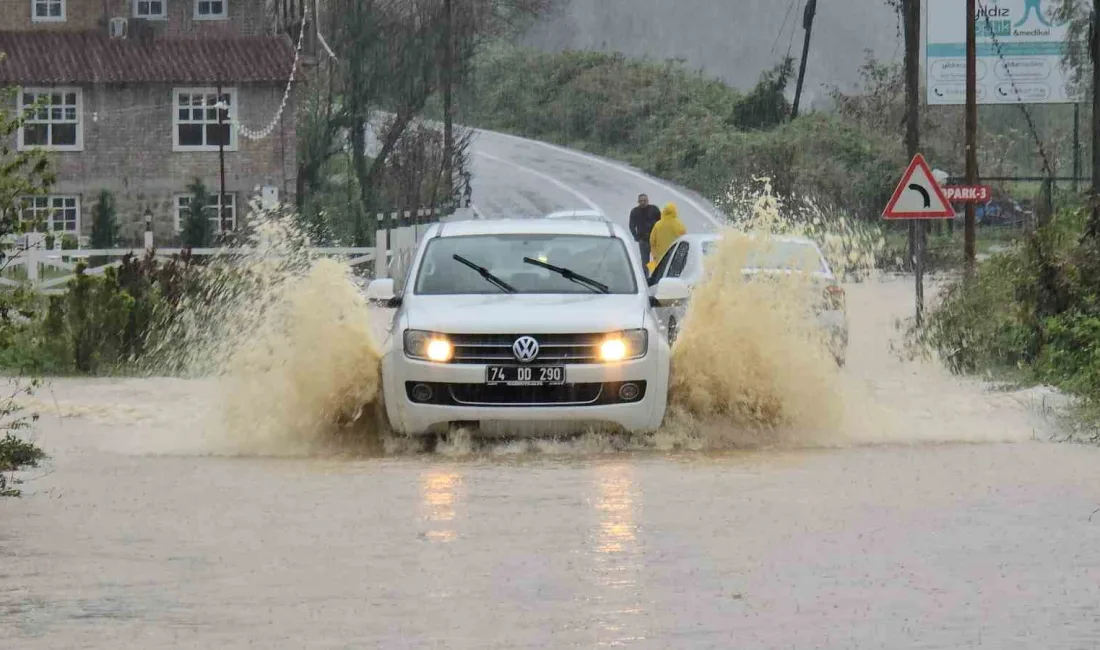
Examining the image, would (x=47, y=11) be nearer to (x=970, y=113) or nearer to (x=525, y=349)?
(x=970, y=113)

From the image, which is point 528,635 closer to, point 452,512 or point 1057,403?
point 452,512

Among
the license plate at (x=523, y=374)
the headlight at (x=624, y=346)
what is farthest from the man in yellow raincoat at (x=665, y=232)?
the license plate at (x=523, y=374)

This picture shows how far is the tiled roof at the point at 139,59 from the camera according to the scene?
62844mm

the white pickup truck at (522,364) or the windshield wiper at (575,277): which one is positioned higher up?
the windshield wiper at (575,277)

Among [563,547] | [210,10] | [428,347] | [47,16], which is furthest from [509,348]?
[47,16]

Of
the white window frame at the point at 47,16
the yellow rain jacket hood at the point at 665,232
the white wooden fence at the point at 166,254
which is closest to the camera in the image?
the yellow rain jacket hood at the point at 665,232

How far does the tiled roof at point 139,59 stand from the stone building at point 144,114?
1.1 inches

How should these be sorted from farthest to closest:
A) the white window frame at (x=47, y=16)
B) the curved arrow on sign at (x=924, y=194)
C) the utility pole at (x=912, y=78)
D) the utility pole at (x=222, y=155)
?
the white window frame at (x=47, y=16) < the utility pole at (x=222, y=155) < the utility pole at (x=912, y=78) < the curved arrow on sign at (x=924, y=194)

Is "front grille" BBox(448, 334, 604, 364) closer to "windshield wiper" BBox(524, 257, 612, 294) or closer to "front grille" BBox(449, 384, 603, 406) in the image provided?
"front grille" BBox(449, 384, 603, 406)

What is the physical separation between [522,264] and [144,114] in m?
48.5

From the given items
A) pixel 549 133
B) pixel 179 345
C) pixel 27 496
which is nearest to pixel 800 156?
pixel 549 133

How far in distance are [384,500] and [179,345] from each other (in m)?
13.6

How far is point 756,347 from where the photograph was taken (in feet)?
55.2

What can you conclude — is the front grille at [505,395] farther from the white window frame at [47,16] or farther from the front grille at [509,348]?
the white window frame at [47,16]
